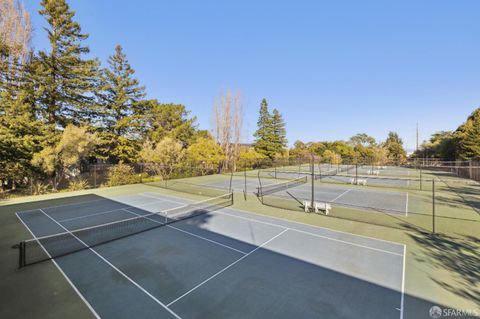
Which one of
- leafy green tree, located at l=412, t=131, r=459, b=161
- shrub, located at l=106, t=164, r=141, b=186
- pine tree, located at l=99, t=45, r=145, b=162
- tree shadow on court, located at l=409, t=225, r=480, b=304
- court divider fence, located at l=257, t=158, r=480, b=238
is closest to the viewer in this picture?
tree shadow on court, located at l=409, t=225, r=480, b=304

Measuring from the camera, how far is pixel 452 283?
15.3 ft

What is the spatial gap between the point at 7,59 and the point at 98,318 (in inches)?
881

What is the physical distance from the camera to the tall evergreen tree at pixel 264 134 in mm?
45156

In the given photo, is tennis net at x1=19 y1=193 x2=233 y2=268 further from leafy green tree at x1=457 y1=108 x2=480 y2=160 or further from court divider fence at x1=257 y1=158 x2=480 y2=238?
leafy green tree at x1=457 y1=108 x2=480 y2=160

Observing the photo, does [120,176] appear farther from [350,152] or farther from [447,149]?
[350,152]

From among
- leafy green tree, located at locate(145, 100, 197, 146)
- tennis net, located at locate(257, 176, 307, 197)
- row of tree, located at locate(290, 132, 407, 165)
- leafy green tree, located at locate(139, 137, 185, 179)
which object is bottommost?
tennis net, located at locate(257, 176, 307, 197)

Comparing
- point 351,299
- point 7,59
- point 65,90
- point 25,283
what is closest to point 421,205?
point 351,299

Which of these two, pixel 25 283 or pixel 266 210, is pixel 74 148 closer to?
pixel 25 283

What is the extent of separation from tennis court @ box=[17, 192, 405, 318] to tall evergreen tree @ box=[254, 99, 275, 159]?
36.9 m

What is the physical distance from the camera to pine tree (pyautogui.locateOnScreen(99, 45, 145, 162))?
24.0 metres

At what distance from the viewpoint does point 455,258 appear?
5824 millimetres

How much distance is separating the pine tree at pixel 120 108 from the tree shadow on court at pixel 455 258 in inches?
1024

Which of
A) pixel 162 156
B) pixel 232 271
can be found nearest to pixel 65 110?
pixel 162 156

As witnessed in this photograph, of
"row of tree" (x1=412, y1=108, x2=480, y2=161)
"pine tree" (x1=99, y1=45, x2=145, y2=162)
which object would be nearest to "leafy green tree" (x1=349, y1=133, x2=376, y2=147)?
"row of tree" (x1=412, y1=108, x2=480, y2=161)
